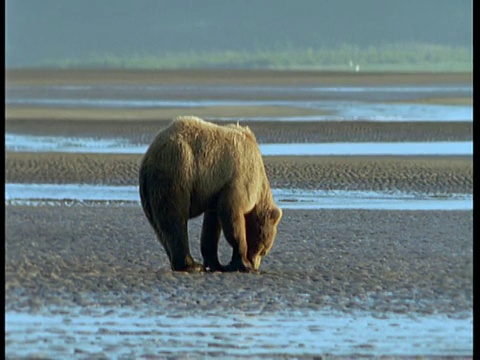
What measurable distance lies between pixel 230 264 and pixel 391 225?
11.9 ft

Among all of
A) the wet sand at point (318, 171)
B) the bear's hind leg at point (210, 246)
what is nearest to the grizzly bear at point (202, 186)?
the bear's hind leg at point (210, 246)

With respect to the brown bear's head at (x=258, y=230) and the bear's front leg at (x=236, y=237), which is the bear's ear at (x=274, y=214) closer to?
the brown bear's head at (x=258, y=230)

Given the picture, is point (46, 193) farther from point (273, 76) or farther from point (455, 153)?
point (273, 76)

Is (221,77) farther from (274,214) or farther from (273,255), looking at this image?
(274,214)

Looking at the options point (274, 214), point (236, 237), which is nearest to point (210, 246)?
point (236, 237)

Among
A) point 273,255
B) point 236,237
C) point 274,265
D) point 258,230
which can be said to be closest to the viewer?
point 236,237

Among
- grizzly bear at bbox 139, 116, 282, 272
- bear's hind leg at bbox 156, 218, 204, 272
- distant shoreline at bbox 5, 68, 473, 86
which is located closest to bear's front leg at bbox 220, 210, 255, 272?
grizzly bear at bbox 139, 116, 282, 272

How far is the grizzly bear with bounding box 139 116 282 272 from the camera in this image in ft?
35.1

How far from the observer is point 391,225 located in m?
14.4

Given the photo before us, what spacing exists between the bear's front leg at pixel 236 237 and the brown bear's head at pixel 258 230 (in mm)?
152

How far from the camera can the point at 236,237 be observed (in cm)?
1105

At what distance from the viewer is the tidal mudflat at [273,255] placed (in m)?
8.53

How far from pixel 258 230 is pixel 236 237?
0.48 metres

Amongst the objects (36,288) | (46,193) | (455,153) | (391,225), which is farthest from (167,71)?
(36,288)
